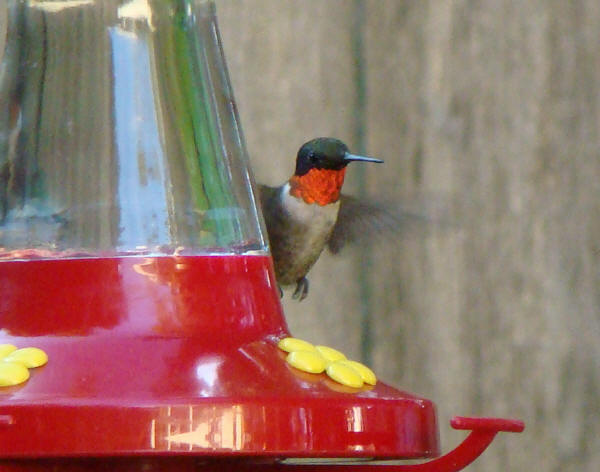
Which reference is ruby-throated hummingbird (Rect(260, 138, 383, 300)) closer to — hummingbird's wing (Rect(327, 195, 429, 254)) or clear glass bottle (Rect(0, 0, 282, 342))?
hummingbird's wing (Rect(327, 195, 429, 254))

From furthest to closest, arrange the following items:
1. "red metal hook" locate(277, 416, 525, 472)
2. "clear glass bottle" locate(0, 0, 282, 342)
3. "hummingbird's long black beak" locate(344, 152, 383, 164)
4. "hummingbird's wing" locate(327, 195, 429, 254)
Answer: "hummingbird's wing" locate(327, 195, 429, 254), "hummingbird's long black beak" locate(344, 152, 383, 164), "clear glass bottle" locate(0, 0, 282, 342), "red metal hook" locate(277, 416, 525, 472)

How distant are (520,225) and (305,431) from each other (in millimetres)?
1266

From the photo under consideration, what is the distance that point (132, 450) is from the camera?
1257 millimetres

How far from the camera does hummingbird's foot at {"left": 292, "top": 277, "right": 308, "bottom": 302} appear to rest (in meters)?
2.58

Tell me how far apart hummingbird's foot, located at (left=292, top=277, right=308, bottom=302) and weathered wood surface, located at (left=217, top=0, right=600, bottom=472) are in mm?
26

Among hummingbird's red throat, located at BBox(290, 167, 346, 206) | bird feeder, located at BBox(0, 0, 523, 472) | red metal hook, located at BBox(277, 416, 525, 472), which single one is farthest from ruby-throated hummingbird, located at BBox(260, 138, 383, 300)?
red metal hook, located at BBox(277, 416, 525, 472)

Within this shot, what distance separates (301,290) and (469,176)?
0.42m

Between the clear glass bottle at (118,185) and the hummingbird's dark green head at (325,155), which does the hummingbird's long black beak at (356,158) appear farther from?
the clear glass bottle at (118,185)

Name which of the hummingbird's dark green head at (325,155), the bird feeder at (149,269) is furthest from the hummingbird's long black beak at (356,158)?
the bird feeder at (149,269)

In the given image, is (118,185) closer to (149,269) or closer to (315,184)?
(149,269)

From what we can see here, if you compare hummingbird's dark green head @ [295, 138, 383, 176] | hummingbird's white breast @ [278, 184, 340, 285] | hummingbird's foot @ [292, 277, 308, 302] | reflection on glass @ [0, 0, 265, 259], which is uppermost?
reflection on glass @ [0, 0, 265, 259]

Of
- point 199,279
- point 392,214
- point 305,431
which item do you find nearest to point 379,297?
point 392,214

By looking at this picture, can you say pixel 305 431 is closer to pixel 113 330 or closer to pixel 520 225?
pixel 113 330

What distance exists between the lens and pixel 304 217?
2.70 metres
